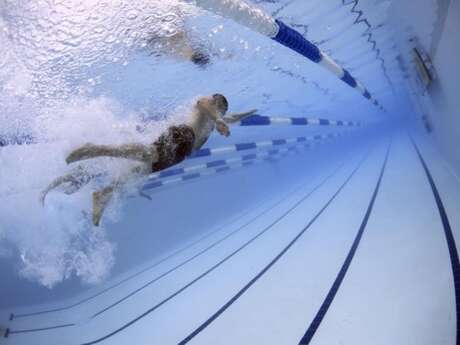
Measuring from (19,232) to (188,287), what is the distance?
2.55 metres

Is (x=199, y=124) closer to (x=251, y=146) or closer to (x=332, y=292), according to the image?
(x=332, y=292)

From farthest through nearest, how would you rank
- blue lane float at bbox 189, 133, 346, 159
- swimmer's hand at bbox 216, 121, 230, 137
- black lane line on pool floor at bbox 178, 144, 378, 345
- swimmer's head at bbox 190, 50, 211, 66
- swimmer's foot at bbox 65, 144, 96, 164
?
blue lane float at bbox 189, 133, 346, 159 → swimmer's head at bbox 190, 50, 211, 66 → black lane line on pool floor at bbox 178, 144, 378, 345 → swimmer's hand at bbox 216, 121, 230, 137 → swimmer's foot at bbox 65, 144, 96, 164

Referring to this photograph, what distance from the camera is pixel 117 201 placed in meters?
5.41

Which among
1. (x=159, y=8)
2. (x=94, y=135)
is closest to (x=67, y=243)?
(x=94, y=135)

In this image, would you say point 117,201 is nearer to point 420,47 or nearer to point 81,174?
point 81,174

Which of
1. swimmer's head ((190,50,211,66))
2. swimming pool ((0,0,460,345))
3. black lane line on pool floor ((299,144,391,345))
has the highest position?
swimmer's head ((190,50,211,66))

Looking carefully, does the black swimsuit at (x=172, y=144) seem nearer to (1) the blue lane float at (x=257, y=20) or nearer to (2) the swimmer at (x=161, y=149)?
(2) the swimmer at (x=161, y=149)

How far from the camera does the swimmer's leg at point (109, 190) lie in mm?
2541

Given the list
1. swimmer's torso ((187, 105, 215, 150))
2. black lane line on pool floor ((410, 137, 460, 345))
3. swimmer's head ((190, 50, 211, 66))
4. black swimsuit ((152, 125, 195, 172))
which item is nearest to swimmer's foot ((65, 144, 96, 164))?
black swimsuit ((152, 125, 195, 172))

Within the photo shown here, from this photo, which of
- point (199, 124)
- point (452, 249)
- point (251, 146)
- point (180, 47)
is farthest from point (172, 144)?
point (251, 146)

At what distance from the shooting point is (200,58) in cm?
370

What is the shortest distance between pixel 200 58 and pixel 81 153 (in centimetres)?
187

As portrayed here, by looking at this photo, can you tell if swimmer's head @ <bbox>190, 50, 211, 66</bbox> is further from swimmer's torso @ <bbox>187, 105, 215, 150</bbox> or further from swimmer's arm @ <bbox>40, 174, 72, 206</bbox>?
swimmer's arm @ <bbox>40, 174, 72, 206</bbox>

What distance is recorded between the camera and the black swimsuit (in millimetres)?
2584
